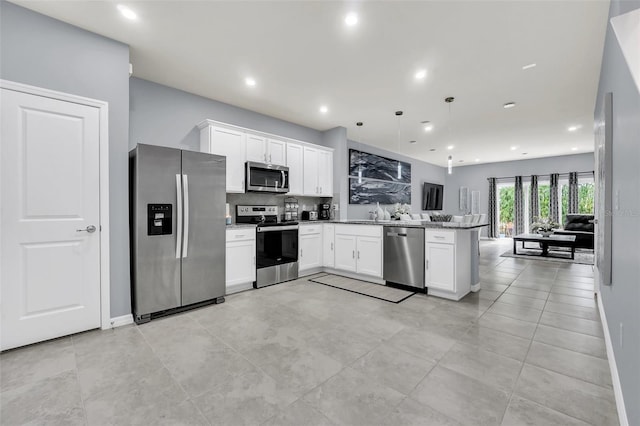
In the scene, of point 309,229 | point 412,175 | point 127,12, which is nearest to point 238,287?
point 309,229

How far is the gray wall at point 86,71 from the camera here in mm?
2244

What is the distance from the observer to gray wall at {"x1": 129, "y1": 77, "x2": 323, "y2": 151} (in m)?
3.36

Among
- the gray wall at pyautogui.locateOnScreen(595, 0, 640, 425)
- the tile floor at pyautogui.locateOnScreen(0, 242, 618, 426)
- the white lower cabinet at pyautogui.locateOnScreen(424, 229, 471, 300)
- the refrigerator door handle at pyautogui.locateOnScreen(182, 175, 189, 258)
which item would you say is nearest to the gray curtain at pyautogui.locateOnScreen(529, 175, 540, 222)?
the tile floor at pyautogui.locateOnScreen(0, 242, 618, 426)

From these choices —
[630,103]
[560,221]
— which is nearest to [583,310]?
[630,103]

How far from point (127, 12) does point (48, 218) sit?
1864mm

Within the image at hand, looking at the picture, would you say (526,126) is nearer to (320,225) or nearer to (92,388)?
(320,225)

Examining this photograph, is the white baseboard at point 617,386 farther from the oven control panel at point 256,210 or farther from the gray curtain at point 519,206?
the gray curtain at point 519,206

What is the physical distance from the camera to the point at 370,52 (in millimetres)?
2865

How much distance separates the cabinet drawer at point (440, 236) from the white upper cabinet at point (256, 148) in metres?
2.59

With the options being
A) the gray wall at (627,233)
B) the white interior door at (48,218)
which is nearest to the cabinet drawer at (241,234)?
the white interior door at (48,218)

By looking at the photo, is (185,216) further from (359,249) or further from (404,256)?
(404,256)

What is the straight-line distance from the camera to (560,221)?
Answer: 839 centimetres

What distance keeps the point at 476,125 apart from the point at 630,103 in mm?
4360

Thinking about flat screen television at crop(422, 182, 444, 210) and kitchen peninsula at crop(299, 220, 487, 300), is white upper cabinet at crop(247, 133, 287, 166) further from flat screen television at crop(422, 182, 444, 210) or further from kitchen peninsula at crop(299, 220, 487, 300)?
flat screen television at crop(422, 182, 444, 210)
